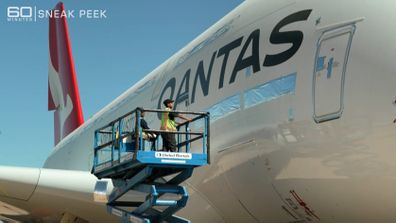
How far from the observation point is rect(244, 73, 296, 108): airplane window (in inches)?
250

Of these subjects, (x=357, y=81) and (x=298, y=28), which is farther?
(x=298, y=28)

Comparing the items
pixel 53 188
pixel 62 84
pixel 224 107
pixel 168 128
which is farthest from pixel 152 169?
pixel 62 84

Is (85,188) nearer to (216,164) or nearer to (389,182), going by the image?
(216,164)

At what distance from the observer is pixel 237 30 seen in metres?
7.88

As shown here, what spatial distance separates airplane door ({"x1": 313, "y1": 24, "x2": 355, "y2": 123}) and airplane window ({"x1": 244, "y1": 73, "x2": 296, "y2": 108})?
426mm

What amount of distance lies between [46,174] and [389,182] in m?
7.35

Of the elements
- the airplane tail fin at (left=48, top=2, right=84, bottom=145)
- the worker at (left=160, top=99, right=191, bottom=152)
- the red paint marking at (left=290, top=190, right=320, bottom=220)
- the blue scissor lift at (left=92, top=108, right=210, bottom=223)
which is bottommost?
the red paint marking at (left=290, top=190, right=320, bottom=220)

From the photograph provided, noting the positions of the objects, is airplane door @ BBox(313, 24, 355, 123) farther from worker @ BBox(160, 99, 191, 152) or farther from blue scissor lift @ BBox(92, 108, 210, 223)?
worker @ BBox(160, 99, 191, 152)

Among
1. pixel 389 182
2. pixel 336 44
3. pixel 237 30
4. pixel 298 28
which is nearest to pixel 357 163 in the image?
pixel 389 182

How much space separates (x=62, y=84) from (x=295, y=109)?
19.7 m

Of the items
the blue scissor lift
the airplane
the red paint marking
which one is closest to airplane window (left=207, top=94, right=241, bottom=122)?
the airplane

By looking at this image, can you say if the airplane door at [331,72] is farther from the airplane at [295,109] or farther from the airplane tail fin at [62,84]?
the airplane tail fin at [62,84]

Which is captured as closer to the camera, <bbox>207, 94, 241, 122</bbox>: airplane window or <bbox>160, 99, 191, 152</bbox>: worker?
<bbox>160, 99, 191, 152</bbox>: worker

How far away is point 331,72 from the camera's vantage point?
228 inches
